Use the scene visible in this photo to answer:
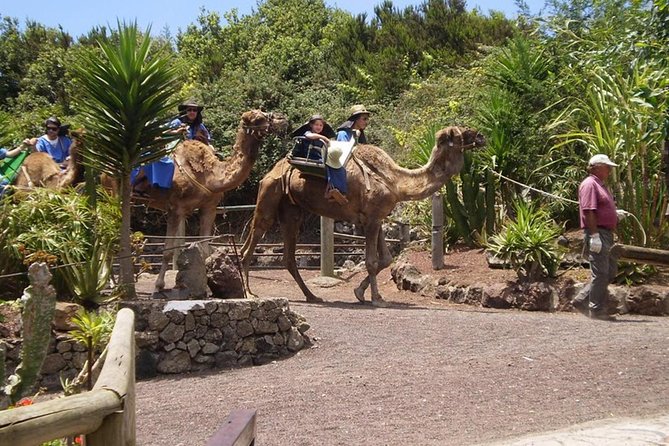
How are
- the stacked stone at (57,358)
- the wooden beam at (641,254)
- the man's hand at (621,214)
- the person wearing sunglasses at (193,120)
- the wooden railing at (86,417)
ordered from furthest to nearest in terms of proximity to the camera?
the person wearing sunglasses at (193,120), the man's hand at (621,214), the stacked stone at (57,358), the wooden beam at (641,254), the wooden railing at (86,417)

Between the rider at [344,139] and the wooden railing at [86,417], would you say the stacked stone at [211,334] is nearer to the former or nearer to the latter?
the rider at [344,139]

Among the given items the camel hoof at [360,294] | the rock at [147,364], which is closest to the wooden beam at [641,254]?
the rock at [147,364]

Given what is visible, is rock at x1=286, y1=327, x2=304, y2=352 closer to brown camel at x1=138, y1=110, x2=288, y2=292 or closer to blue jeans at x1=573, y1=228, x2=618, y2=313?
brown camel at x1=138, y1=110, x2=288, y2=292

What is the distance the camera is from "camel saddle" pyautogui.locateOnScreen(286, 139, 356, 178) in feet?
40.9

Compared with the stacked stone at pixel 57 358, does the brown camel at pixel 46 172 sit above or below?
above

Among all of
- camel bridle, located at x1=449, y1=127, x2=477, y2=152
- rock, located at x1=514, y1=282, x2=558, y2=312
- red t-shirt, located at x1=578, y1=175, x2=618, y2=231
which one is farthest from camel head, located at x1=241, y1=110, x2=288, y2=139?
red t-shirt, located at x1=578, y1=175, x2=618, y2=231

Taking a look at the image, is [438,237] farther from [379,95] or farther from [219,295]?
[379,95]

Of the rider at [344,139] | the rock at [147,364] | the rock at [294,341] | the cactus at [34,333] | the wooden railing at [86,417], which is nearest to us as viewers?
the wooden railing at [86,417]

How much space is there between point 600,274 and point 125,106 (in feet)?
18.6

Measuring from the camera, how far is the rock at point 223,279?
34.4 feet

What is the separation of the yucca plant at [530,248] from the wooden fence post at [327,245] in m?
3.62

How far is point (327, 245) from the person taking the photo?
52.5ft

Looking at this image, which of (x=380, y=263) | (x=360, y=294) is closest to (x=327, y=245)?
(x=380, y=263)

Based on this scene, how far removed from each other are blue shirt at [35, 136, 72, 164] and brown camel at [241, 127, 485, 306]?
3.25m
